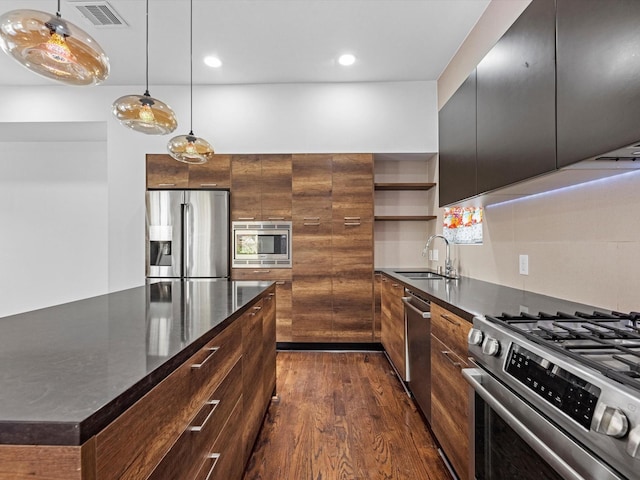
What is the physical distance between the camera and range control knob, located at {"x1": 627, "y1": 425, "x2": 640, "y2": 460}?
2.14 feet

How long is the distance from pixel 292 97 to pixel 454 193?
95.5 inches

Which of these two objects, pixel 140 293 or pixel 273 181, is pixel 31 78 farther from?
pixel 140 293

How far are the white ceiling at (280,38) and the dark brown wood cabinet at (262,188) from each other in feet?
3.25

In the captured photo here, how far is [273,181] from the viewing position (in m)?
4.04

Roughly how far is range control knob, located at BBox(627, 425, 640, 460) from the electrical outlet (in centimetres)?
169

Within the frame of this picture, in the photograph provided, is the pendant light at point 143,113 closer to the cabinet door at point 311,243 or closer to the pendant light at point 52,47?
the pendant light at point 52,47

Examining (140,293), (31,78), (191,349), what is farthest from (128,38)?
(191,349)

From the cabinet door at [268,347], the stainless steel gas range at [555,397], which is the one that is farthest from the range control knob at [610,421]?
the cabinet door at [268,347]

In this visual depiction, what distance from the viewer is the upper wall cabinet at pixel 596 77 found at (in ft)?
3.30

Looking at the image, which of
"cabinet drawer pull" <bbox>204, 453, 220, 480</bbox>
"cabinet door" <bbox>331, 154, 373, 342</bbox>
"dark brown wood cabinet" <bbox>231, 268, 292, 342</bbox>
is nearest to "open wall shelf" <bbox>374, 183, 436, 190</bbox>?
"cabinet door" <bbox>331, 154, 373, 342</bbox>

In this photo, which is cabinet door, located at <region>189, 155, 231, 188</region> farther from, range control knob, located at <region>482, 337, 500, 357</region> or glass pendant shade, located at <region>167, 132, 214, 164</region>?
range control knob, located at <region>482, 337, 500, 357</region>

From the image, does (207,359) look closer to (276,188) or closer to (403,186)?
(276,188)

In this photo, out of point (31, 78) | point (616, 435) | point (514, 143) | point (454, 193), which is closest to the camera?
point (616, 435)

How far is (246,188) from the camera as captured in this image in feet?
13.3
